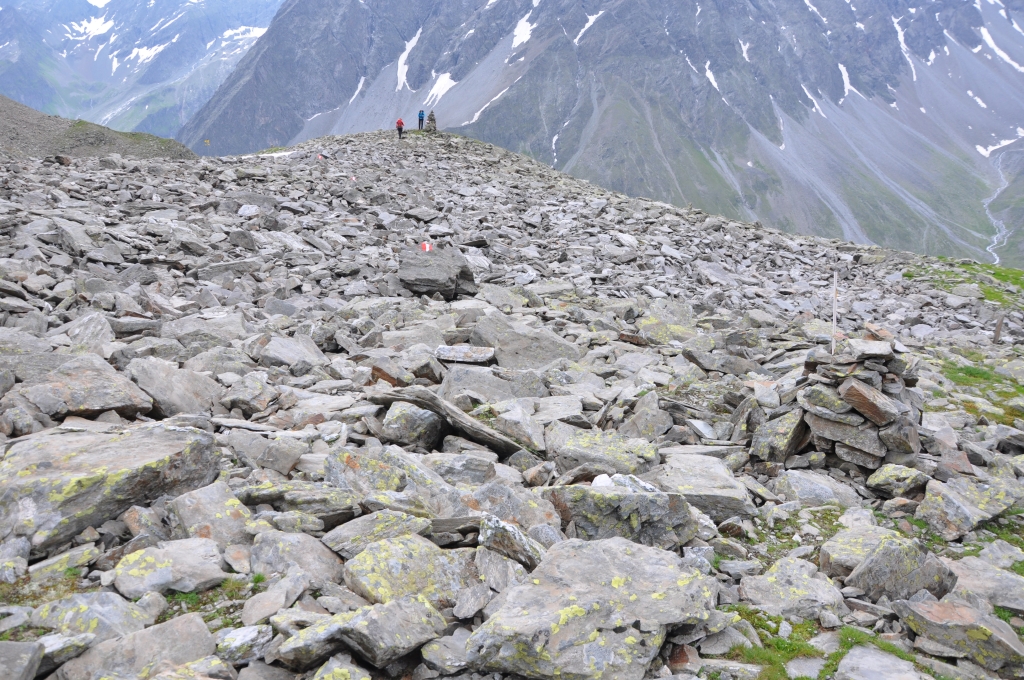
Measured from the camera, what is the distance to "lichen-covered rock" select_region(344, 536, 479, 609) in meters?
6.15

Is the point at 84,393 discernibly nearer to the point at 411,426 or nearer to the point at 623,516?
the point at 411,426

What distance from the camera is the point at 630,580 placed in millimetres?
6371

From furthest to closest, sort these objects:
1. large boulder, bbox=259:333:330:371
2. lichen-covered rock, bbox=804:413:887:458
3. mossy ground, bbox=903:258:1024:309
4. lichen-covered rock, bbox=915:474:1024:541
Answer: mossy ground, bbox=903:258:1024:309
large boulder, bbox=259:333:330:371
lichen-covered rock, bbox=804:413:887:458
lichen-covered rock, bbox=915:474:1024:541

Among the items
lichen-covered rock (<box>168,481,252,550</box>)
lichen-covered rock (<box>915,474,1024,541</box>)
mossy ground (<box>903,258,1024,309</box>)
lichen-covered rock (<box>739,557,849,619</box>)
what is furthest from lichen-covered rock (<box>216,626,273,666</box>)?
mossy ground (<box>903,258,1024,309</box>)

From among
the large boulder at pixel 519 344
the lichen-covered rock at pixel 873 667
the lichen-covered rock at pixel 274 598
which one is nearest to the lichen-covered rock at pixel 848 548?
the lichen-covered rock at pixel 873 667

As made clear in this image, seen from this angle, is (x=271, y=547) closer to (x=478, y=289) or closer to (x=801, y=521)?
(x=801, y=521)

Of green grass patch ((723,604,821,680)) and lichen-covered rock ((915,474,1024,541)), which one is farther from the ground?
green grass patch ((723,604,821,680))

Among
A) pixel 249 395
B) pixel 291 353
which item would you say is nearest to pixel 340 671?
pixel 249 395

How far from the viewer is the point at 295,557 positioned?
6531mm

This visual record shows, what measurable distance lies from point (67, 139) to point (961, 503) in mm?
47592

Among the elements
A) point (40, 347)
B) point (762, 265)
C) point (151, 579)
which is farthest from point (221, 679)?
point (762, 265)

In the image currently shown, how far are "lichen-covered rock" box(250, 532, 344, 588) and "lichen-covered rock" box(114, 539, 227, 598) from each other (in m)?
0.39

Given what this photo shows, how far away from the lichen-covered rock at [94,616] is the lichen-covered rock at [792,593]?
6.76m

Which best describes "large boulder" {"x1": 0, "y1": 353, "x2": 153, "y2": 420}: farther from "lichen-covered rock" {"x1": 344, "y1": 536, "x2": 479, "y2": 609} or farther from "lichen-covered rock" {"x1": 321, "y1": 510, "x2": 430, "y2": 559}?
"lichen-covered rock" {"x1": 344, "y1": 536, "x2": 479, "y2": 609}
